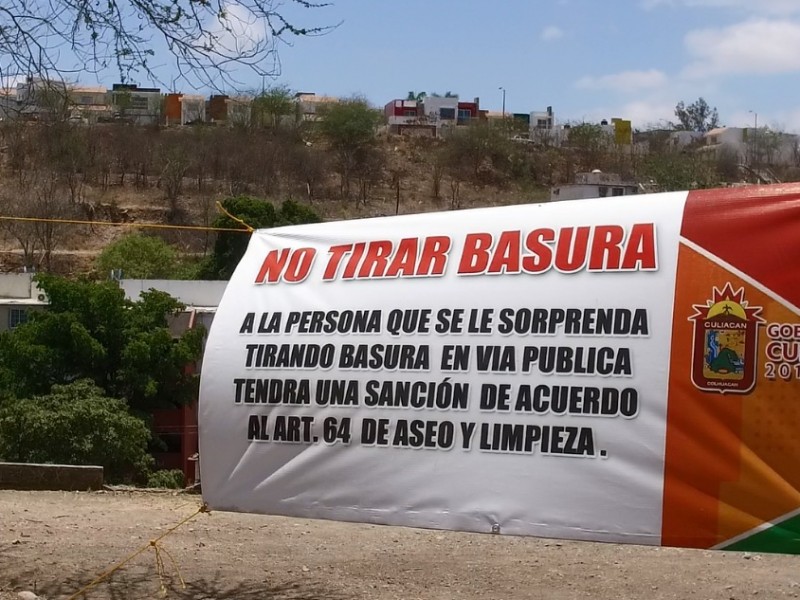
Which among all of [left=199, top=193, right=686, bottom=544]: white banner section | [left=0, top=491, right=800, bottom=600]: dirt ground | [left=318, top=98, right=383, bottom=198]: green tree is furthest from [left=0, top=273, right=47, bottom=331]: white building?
[left=318, top=98, right=383, bottom=198]: green tree

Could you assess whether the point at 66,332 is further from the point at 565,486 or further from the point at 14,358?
the point at 565,486

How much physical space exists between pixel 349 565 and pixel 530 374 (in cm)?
248

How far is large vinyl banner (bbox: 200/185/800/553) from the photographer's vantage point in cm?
373

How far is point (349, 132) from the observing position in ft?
232

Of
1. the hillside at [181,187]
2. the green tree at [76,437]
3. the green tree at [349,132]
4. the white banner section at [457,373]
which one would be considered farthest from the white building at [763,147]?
the white banner section at [457,373]

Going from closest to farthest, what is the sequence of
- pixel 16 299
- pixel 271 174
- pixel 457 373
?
pixel 457 373 → pixel 16 299 → pixel 271 174

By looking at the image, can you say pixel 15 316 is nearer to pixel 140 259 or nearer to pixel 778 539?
pixel 140 259

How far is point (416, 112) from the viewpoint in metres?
95.2

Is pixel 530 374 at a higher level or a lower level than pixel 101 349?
higher

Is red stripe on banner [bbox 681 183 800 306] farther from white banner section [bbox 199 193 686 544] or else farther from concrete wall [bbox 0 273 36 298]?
concrete wall [bbox 0 273 36 298]

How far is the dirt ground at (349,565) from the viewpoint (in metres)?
5.48

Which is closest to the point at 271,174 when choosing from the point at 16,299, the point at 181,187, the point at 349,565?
the point at 181,187

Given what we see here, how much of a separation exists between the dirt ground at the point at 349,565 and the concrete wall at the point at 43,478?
7.68ft

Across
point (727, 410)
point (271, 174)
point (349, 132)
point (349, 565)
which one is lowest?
point (349, 565)
